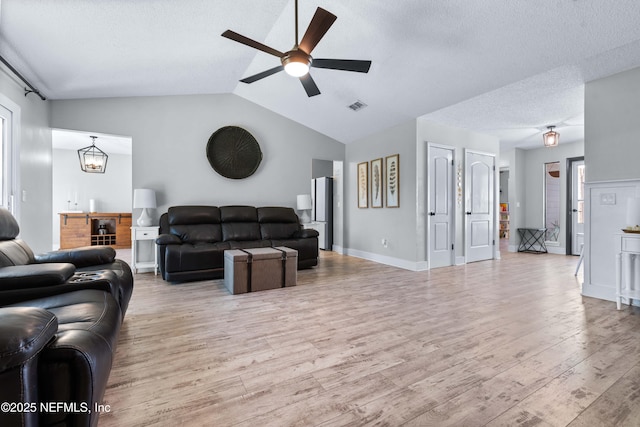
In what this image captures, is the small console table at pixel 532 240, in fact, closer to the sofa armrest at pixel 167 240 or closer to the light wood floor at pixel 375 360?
the light wood floor at pixel 375 360

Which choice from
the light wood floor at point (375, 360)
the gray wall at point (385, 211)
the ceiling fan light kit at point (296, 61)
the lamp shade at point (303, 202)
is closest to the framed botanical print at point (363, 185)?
the gray wall at point (385, 211)

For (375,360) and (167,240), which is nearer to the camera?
(375,360)

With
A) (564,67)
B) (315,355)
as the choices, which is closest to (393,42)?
(564,67)

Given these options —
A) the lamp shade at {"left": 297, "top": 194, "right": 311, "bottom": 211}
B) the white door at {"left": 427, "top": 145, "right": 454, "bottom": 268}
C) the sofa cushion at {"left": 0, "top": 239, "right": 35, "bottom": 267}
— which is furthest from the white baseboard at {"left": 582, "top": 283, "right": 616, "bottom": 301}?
the sofa cushion at {"left": 0, "top": 239, "right": 35, "bottom": 267}

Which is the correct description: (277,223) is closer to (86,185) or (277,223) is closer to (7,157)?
(7,157)

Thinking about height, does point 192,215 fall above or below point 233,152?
below

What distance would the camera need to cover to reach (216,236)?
454 cm

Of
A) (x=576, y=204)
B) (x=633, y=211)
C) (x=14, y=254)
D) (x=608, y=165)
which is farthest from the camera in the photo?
(x=576, y=204)

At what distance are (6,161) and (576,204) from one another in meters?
9.12

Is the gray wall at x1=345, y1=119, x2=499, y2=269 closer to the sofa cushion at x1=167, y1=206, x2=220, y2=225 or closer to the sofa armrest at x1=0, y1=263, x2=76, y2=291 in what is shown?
the sofa cushion at x1=167, y1=206, x2=220, y2=225

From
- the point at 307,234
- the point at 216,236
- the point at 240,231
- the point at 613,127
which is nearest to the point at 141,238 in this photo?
the point at 216,236

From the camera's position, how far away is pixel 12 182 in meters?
3.24

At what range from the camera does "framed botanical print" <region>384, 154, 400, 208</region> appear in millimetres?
4973

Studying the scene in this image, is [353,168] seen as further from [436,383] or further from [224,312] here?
[436,383]
